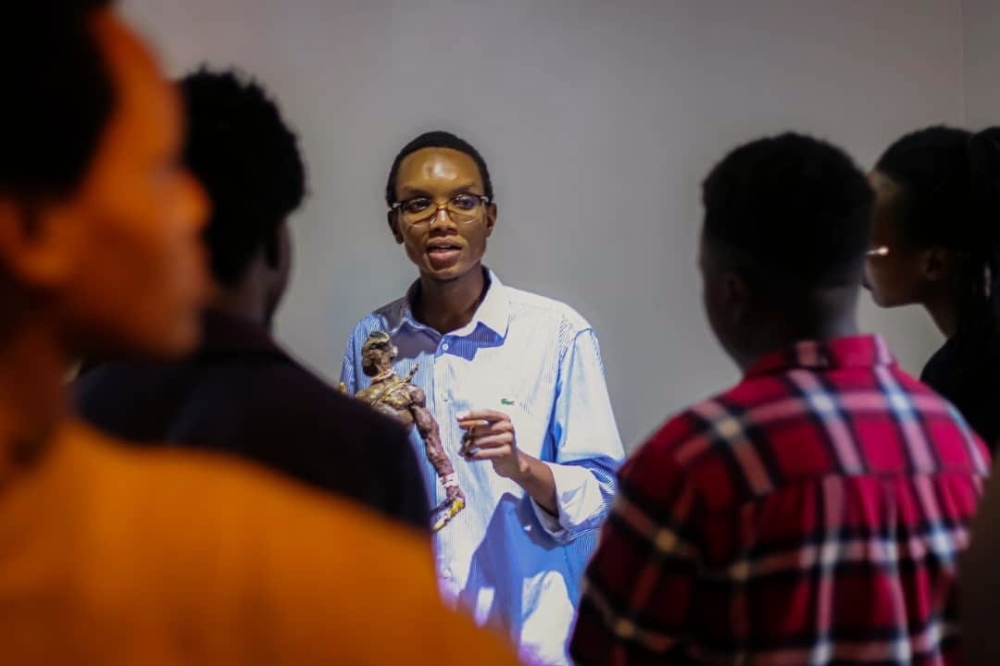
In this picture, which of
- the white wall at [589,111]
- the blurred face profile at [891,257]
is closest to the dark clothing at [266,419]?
the blurred face profile at [891,257]

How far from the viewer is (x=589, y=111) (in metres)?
2.35

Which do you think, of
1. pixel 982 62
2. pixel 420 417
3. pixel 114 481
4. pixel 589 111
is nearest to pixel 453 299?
pixel 420 417

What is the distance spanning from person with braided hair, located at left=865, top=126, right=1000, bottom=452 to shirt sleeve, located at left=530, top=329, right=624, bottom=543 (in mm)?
558

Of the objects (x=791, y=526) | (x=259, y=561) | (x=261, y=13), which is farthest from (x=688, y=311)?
(x=259, y=561)

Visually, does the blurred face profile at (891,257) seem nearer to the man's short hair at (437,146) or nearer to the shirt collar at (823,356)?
the shirt collar at (823,356)

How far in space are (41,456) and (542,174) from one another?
1.97 meters

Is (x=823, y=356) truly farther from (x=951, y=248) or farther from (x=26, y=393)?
(x=26, y=393)

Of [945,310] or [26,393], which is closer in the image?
[26,393]

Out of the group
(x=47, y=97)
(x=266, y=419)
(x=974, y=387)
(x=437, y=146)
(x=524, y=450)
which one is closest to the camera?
(x=47, y=97)

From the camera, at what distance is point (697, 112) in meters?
2.39

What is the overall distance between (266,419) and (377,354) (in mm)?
951

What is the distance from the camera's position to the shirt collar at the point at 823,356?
3.10ft

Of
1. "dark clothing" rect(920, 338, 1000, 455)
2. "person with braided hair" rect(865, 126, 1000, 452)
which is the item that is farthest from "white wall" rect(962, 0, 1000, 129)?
"dark clothing" rect(920, 338, 1000, 455)

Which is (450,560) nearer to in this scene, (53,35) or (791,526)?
(791,526)
